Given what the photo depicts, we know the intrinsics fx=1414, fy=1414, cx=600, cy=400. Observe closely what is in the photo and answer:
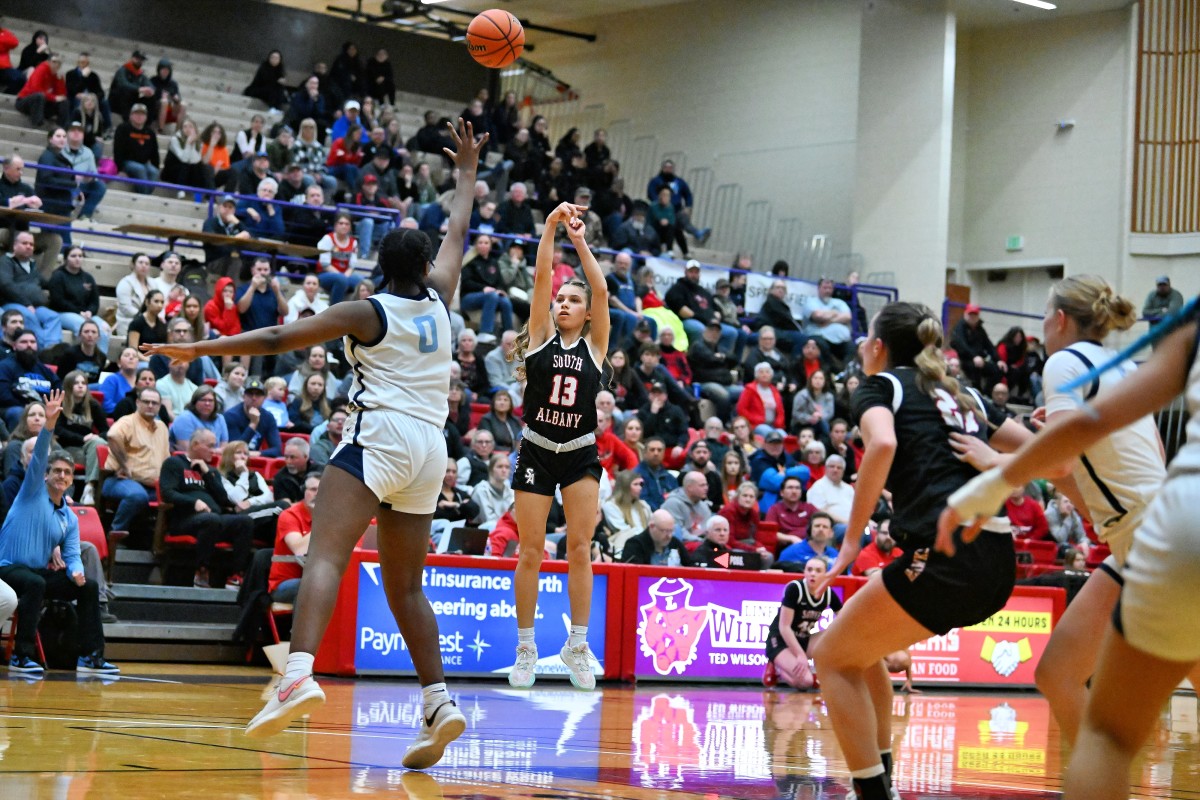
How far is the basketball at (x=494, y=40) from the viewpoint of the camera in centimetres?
938

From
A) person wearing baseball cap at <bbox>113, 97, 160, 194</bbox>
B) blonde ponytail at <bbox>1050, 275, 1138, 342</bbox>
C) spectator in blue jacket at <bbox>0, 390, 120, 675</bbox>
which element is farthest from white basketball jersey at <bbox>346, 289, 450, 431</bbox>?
person wearing baseball cap at <bbox>113, 97, 160, 194</bbox>

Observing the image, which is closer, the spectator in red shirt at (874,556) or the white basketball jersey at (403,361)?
the white basketball jersey at (403,361)

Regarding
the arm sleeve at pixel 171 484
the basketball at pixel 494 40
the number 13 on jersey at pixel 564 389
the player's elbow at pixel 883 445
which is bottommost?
the arm sleeve at pixel 171 484

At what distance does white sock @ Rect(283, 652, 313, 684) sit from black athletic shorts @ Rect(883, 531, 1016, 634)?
91.3 inches

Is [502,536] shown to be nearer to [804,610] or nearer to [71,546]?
[804,610]

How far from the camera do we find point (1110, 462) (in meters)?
5.38

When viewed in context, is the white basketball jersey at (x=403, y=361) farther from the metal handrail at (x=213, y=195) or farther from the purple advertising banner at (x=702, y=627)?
the metal handrail at (x=213, y=195)

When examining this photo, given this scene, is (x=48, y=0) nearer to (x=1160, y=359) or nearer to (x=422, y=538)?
(x=422, y=538)

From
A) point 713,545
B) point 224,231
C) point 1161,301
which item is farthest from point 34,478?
point 1161,301

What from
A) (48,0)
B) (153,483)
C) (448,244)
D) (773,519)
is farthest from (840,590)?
(48,0)

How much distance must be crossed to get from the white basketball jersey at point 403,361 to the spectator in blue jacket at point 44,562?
232 inches

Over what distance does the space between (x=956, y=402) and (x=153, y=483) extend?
10415mm

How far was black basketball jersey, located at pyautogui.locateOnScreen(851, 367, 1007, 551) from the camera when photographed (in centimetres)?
512

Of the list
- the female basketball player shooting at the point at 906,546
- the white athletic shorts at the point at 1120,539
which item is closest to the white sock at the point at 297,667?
the female basketball player shooting at the point at 906,546
